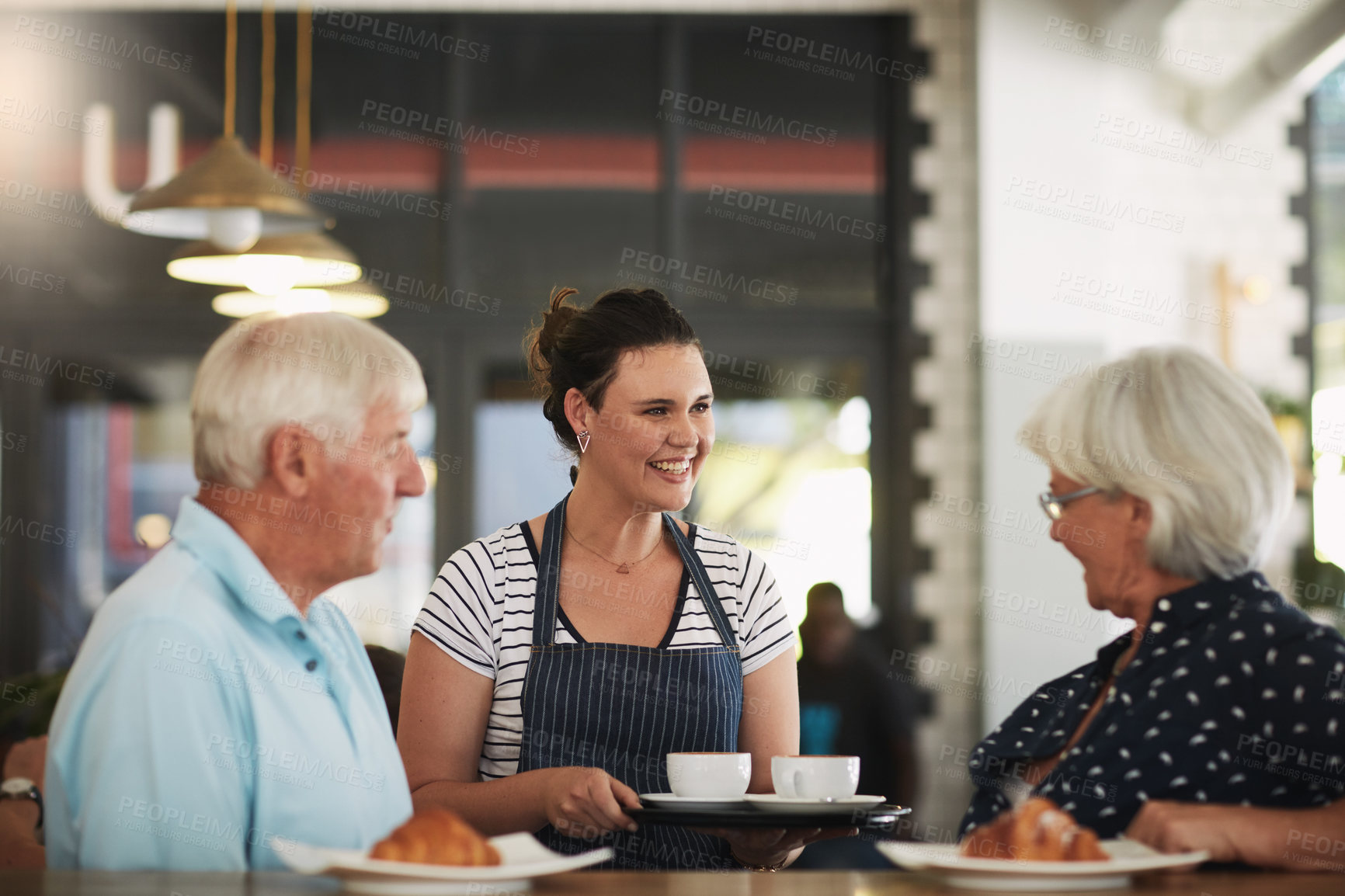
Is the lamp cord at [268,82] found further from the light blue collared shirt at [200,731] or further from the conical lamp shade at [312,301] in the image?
the light blue collared shirt at [200,731]

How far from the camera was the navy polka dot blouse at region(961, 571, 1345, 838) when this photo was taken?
54.7 inches

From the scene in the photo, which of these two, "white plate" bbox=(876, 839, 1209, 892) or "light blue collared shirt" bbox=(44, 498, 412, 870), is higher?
"light blue collared shirt" bbox=(44, 498, 412, 870)

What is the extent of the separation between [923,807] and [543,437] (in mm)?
2095

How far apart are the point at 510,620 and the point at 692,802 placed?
1.76 ft

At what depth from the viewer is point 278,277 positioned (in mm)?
3771

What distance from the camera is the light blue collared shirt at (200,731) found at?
1293 millimetres

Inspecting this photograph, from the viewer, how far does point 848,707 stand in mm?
4660

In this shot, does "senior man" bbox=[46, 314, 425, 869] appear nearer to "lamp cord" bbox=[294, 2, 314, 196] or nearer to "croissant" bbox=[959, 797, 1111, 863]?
"croissant" bbox=[959, 797, 1111, 863]

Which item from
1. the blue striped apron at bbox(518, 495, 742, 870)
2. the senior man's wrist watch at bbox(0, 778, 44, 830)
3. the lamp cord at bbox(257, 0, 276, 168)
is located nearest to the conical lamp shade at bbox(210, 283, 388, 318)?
the lamp cord at bbox(257, 0, 276, 168)

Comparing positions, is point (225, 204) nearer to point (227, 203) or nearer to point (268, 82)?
point (227, 203)

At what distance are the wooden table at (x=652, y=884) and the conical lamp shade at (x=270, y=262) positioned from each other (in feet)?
8.30

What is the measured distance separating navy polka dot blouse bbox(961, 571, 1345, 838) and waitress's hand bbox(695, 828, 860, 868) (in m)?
0.28

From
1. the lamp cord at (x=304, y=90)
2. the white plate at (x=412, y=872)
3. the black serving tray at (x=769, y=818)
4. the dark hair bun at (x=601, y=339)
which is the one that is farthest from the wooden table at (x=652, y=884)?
the lamp cord at (x=304, y=90)

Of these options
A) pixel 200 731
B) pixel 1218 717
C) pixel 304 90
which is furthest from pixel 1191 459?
pixel 304 90
